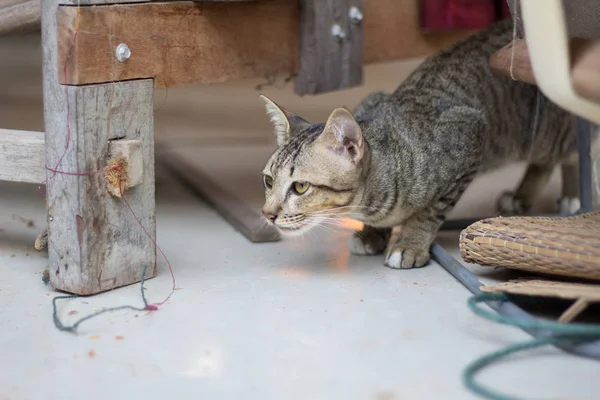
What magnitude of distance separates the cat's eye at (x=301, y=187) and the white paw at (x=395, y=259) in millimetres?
408

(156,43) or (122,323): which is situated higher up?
(156,43)

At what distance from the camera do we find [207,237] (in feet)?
9.71

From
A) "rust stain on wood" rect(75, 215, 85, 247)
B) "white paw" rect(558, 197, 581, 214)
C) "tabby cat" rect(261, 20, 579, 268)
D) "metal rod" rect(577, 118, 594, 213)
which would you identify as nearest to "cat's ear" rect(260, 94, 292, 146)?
"tabby cat" rect(261, 20, 579, 268)

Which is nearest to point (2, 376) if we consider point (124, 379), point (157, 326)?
point (124, 379)

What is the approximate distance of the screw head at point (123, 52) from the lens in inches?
89.3

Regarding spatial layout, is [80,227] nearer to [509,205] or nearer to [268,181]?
[268,181]

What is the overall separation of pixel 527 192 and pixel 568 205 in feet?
0.56

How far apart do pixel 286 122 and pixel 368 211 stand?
37 cm

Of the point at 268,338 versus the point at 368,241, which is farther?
the point at 368,241

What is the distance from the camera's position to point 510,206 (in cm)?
332

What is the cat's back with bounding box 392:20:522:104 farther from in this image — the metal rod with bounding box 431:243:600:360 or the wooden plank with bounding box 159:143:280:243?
the wooden plank with bounding box 159:143:280:243

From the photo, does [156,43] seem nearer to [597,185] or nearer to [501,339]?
[501,339]

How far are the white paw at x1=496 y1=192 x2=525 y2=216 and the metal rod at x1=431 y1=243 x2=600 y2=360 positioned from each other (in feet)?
2.22

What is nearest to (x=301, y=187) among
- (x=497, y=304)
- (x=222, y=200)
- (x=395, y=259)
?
(x=395, y=259)
